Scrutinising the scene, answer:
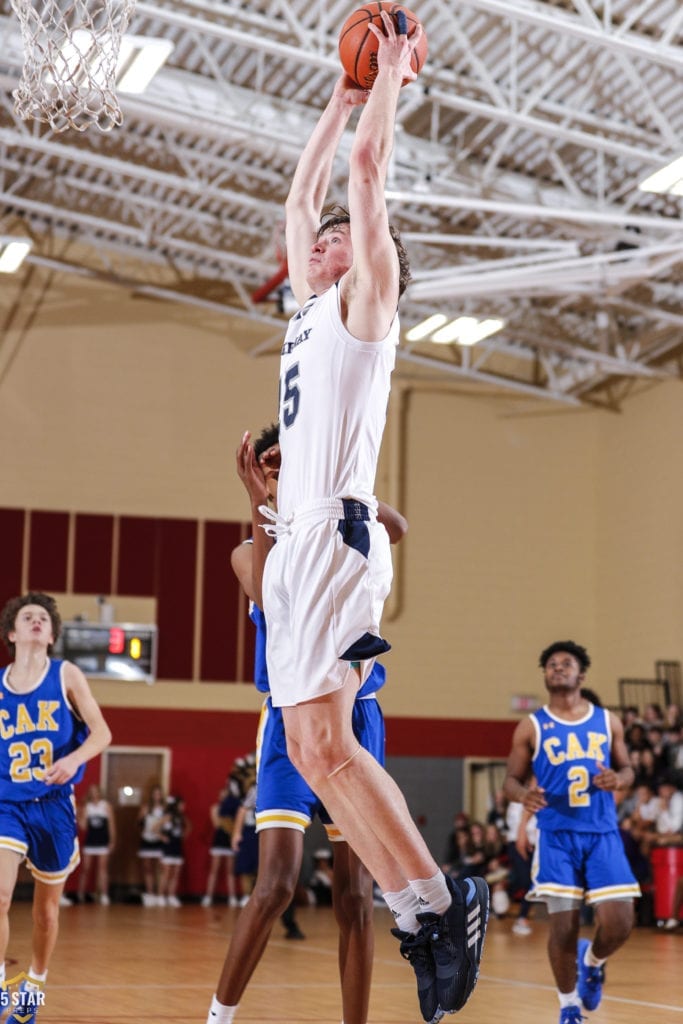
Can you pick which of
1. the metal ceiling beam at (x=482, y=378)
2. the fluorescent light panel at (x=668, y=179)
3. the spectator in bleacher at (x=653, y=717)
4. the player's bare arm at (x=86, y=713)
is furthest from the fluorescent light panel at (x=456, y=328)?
the player's bare arm at (x=86, y=713)

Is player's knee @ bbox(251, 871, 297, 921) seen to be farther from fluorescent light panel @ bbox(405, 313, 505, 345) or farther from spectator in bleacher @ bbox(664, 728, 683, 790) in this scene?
fluorescent light panel @ bbox(405, 313, 505, 345)

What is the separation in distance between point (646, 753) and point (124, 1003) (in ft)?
36.2

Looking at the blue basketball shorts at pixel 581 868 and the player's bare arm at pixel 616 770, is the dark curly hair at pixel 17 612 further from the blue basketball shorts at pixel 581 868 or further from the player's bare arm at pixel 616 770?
the player's bare arm at pixel 616 770

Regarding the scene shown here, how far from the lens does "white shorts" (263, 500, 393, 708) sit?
164 inches

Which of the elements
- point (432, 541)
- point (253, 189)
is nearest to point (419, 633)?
point (432, 541)

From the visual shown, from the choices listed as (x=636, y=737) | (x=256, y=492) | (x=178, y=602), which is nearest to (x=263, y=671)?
(x=256, y=492)

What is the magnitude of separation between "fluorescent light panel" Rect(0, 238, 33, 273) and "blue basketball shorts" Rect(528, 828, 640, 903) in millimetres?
12225

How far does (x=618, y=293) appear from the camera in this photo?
760 inches

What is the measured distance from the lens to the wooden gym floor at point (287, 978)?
7820mm

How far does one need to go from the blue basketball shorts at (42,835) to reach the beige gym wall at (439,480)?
15430 mm

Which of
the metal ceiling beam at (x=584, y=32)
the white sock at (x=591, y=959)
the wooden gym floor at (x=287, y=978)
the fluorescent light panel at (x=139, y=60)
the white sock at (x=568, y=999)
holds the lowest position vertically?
the wooden gym floor at (x=287, y=978)

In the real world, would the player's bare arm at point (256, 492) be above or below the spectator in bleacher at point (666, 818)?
above

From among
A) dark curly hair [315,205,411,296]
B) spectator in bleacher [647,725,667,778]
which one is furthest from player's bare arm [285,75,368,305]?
spectator in bleacher [647,725,667,778]

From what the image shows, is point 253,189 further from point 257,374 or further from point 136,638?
point 136,638
